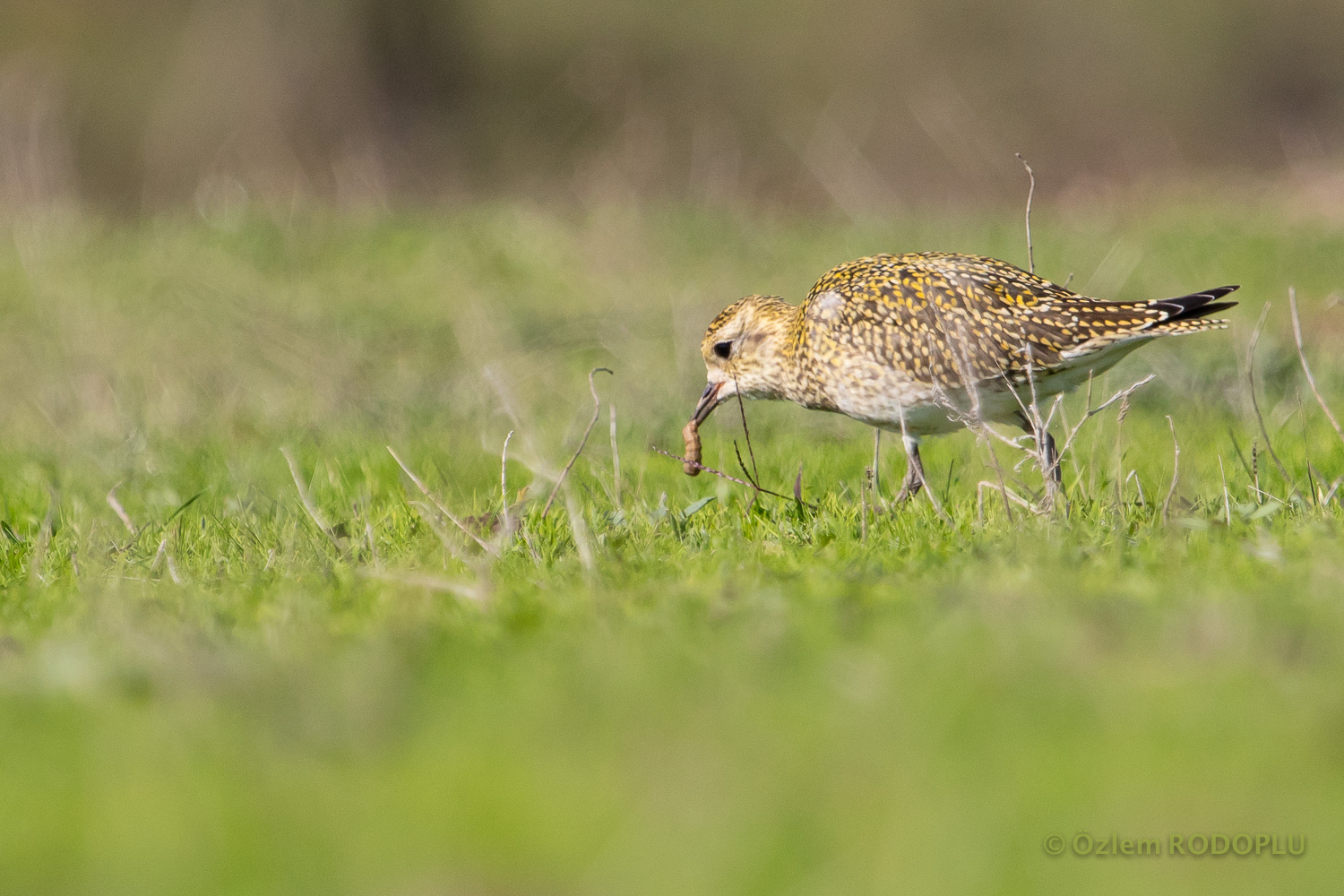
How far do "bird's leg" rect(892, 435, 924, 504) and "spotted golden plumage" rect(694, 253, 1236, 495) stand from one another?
0.01m

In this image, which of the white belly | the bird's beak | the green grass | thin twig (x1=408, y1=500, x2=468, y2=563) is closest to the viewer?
the green grass

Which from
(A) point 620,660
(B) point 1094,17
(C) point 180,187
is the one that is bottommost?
(C) point 180,187

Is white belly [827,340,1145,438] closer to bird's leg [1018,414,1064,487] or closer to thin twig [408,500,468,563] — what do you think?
bird's leg [1018,414,1064,487]

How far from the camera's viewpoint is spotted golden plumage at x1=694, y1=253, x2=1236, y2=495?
5723mm

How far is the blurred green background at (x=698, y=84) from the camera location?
2898 cm

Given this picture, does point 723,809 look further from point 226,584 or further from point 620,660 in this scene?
point 226,584

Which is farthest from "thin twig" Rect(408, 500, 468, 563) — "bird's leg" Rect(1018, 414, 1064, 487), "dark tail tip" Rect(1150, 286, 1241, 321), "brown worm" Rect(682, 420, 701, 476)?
"dark tail tip" Rect(1150, 286, 1241, 321)

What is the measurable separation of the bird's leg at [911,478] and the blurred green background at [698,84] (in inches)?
784

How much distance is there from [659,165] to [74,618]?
20.6 meters

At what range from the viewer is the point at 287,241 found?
54.5ft

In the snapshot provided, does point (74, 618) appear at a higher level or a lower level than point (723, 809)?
lower

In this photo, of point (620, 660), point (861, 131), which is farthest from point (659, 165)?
point (620, 660)

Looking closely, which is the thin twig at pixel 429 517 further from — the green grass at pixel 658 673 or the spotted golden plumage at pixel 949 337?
the spotted golden plumage at pixel 949 337

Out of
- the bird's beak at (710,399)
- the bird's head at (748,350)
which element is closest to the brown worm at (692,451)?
the bird's head at (748,350)
